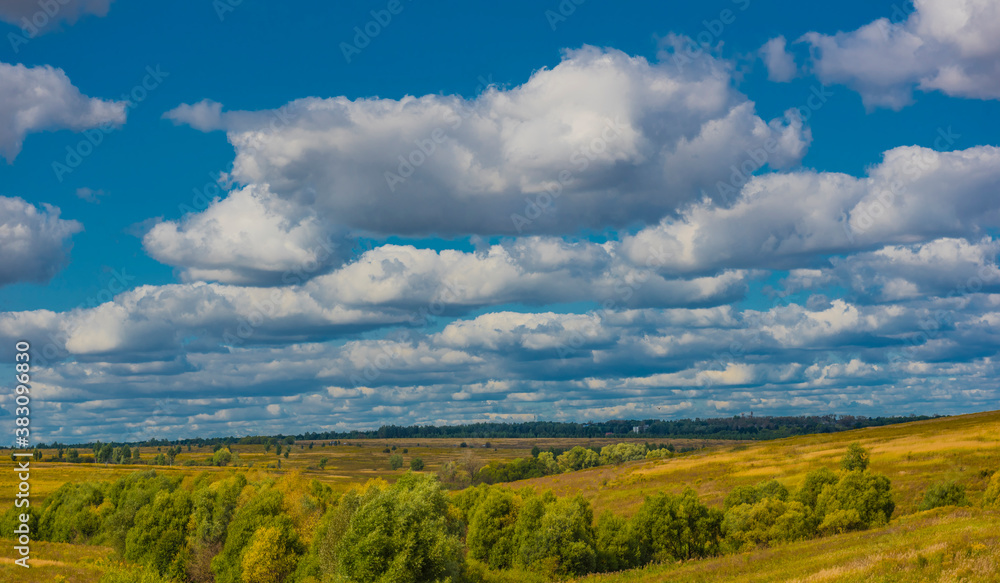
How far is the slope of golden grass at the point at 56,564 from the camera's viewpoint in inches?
3871

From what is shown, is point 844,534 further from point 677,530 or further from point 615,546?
point 615,546

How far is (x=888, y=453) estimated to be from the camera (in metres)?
147

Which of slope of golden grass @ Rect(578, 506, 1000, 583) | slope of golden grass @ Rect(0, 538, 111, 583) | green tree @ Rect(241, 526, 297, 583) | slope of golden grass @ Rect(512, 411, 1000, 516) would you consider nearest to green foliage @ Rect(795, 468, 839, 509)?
slope of golden grass @ Rect(512, 411, 1000, 516)

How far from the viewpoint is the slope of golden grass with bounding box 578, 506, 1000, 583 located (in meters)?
39.4

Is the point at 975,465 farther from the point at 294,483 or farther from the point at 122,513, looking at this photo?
the point at 122,513

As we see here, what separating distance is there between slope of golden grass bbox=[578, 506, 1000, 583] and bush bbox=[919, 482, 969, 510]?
2783 cm

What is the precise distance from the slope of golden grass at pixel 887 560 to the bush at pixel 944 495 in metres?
27.8

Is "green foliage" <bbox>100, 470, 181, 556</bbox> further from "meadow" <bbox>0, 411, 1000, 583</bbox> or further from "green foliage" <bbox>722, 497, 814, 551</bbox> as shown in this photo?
"green foliage" <bbox>722, 497, 814, 551</bbox>

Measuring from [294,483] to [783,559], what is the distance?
100246 mm

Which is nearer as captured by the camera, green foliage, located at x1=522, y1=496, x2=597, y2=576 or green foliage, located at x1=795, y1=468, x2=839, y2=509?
green foliage, located at x1=522, y1=496, x2=597, y2=576

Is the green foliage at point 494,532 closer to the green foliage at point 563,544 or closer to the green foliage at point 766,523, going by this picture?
the green foliage at point 563,544

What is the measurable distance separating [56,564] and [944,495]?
143 metres

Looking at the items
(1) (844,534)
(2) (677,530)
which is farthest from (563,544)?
(1) (844,534)

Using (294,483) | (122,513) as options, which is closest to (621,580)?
(294,483)
